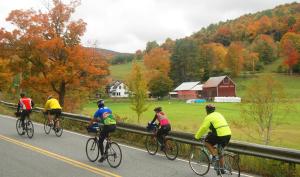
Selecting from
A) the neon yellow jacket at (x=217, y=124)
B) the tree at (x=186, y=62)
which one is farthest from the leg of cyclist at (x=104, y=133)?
the tree at (x=186, y=62)

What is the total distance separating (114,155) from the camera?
11977 mm

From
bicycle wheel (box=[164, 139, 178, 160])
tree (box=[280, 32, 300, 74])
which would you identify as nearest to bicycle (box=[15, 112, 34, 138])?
bicycle wheel (box=[164, 139, 178, 160])

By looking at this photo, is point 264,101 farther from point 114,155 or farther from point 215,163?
point 215,163

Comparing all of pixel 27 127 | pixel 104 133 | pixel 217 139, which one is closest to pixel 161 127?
pixel 104 133

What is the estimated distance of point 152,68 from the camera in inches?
5330

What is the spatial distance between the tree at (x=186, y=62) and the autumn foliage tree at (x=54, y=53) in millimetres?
97266

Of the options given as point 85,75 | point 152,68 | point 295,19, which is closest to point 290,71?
point 152,68

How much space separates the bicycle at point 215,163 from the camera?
10.3 m

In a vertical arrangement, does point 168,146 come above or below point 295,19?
below

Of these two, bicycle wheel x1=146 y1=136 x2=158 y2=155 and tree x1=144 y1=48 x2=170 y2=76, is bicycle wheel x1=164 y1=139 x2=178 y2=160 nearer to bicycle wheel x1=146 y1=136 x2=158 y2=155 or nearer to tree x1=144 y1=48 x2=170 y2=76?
bicycle wheel x1=146 y1=136 x2=158 y2=155

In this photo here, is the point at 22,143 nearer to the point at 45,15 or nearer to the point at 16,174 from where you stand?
the point at 16,174

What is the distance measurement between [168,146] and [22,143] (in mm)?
6519

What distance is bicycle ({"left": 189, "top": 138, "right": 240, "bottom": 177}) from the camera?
1033 centimetres

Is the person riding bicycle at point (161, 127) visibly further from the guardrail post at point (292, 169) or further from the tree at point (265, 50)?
the tree at point (265, 50)
